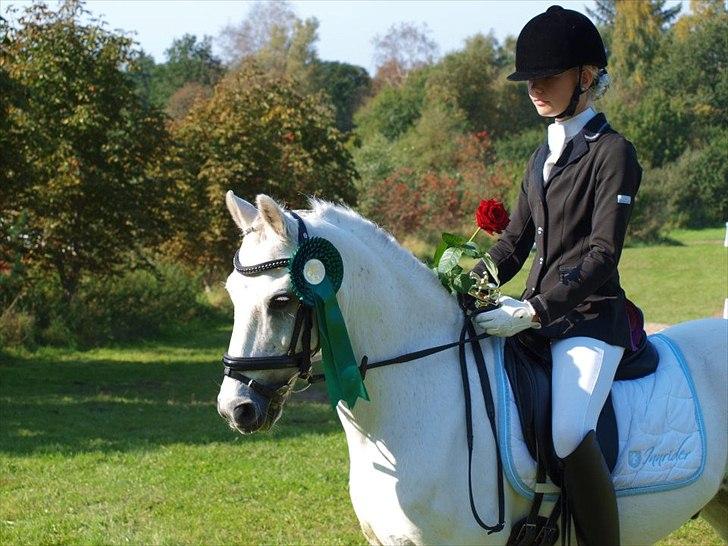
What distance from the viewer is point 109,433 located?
9.49 meters

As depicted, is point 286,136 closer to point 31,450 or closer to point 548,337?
point 31,450

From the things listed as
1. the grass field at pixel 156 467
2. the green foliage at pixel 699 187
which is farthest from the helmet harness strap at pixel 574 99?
the green foliage at pixel 699 187

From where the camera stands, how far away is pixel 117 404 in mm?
11461

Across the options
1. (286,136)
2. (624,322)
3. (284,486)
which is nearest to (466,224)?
(286,136)

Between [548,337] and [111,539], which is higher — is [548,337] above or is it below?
above

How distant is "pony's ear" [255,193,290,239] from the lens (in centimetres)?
292

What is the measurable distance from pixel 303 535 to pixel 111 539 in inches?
49.6

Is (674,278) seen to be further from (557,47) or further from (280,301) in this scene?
(280,301)

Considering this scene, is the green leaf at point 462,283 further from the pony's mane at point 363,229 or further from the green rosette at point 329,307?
the green rosette at point 329,307

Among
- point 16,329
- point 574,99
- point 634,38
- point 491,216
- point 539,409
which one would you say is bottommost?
point 16,329

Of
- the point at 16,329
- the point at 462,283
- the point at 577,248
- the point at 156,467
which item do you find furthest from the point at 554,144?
the point at 16,329

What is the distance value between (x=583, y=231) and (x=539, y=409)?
27.2 inches

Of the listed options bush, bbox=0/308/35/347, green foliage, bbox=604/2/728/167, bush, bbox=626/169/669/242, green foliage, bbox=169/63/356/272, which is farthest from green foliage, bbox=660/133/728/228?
bush, bbox=0/308/35/347

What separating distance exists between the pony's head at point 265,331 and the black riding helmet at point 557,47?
1.14 m
